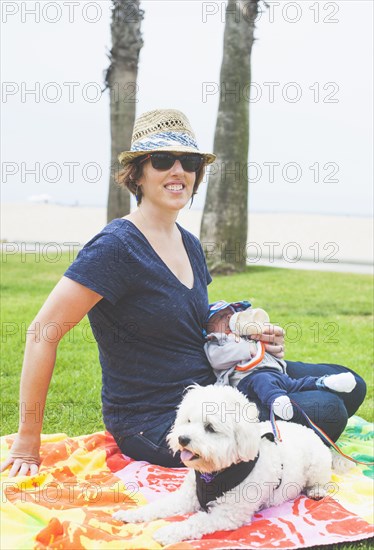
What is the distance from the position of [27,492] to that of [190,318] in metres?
1.16

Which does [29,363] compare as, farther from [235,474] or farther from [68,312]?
[235,474]

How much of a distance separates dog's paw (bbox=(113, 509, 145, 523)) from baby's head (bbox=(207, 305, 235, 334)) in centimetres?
104

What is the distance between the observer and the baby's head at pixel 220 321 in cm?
359

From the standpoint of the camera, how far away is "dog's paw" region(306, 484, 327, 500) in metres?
3.25

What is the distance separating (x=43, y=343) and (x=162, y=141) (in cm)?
118

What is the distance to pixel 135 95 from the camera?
39.3ft

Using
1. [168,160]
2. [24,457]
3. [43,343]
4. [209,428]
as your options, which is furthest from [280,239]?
[209,428]

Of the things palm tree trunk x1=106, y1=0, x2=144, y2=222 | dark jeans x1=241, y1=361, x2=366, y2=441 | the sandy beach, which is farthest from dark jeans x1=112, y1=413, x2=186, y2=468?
the sandy beach

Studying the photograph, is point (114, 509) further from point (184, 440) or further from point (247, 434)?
point (247, 434)

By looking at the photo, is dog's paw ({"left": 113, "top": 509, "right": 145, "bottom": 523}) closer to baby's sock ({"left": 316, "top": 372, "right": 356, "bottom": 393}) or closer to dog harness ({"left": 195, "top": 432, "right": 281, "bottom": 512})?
dog harness ({"left": 195, "top": 432, "right": 281, "bottom": 512})

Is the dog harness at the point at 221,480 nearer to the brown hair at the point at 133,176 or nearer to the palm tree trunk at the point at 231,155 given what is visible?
the brown hair at the point at 133,176

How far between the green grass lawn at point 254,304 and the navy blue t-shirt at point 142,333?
54.5 inches

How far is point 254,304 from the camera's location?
947 cm

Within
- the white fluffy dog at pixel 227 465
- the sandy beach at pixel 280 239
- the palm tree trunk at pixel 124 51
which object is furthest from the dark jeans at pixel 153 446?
the sandy beach at pixel 280 239
